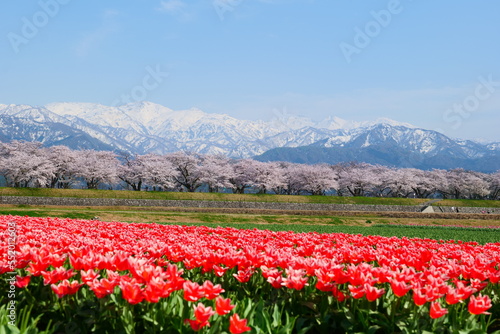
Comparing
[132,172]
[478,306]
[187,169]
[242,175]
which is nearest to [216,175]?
[187,169]

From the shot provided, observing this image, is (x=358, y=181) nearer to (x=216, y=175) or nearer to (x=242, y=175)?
(x=242, y=175)

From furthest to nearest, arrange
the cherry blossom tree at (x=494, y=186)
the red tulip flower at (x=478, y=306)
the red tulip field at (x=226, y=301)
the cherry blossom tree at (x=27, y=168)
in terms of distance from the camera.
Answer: the cherry blossom tree at (x=494, y=186), the cherry blossom tree at (x=27, y=168), the red tulip flower at (x=478, y=306), the red tulip field at (x=226, y=301)

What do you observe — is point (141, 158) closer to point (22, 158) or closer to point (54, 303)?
point (22, 158)

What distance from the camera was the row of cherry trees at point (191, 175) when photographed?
238 feet

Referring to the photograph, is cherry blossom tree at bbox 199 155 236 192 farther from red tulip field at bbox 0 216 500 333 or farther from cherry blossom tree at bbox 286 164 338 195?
red tulip field at bbox 0 216 500 333

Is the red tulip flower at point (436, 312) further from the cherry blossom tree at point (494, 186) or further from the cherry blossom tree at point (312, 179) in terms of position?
the cherry blossom tree at point (494, 186)

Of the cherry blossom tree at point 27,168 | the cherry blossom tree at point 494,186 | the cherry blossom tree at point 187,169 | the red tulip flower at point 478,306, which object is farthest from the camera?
the cherry blossom tree at point 494,186

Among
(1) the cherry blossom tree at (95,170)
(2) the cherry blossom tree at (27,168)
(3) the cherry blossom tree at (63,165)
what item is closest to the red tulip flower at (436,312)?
(2) the cherry blossom tree at (27,168)

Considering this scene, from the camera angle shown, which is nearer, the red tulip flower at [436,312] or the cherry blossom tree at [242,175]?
the red tulip flower at [436,312]

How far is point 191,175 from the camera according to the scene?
8506cm

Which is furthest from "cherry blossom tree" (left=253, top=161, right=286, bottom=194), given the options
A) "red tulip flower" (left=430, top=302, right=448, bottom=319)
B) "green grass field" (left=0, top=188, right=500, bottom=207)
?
"red tulip flower" (left=430, top=302, right=448, bottom=319)

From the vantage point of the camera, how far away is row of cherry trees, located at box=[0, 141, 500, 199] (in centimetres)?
7256

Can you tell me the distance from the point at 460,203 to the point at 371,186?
27.0m

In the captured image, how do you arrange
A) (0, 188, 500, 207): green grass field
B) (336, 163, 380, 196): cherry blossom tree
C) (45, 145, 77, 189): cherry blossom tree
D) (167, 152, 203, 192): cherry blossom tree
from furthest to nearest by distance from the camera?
1. (336, 163, 380, 196): cherry blossom tree
2. (167, 152, 203, 192): cherry blossom tree
3. (45, 145, 77, 189): cherry blossom tree
4. (0, 188, 500, 207): green grass field
